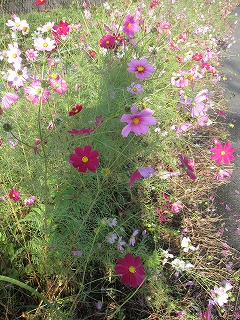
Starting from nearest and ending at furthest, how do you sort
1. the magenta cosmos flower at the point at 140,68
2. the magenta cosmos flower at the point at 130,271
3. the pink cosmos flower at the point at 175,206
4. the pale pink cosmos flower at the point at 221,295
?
the magenta cosmos flower at the point at 130,271
the pale pink cosmos flower at the point at 221,295
the magenta cosmos flower at the point at 140,68
the pink cosmos flower at the point at 175,206

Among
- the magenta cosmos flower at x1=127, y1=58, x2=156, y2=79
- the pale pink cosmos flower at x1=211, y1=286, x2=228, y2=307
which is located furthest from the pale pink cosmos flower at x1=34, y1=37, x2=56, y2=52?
the pale pink cosmos flower at x1=211, y1=286, x2=228, y2=307

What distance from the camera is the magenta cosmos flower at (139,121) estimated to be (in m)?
0.99

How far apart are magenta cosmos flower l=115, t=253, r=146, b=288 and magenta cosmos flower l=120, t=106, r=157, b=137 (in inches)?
16.9

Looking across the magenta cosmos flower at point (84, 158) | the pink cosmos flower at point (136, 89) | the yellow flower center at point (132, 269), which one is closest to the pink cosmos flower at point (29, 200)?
the magenta cosmos flower at point (84, 158)

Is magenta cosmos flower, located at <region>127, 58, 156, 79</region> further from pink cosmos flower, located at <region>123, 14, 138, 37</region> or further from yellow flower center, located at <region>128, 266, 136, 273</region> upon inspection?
yellow flower center, located at <region>128, 266, 136, 273</region>

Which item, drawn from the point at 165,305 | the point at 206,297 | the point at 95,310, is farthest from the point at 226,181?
the point at 95,310

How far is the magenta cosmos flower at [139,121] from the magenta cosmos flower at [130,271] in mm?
428

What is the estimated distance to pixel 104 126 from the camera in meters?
1.47

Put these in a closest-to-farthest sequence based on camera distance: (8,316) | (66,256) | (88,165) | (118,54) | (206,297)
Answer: (88,165)
(8,316)
(66,256)
(206,297)
(118,54)

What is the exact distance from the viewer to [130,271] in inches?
38.6

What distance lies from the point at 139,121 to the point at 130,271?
19.9 inches

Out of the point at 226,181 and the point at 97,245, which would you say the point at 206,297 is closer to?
the point at 97,245

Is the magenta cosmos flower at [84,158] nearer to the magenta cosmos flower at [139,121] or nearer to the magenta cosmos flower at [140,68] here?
the magenta cosmos flower at [139,121]

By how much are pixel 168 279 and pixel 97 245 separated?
0.41m
